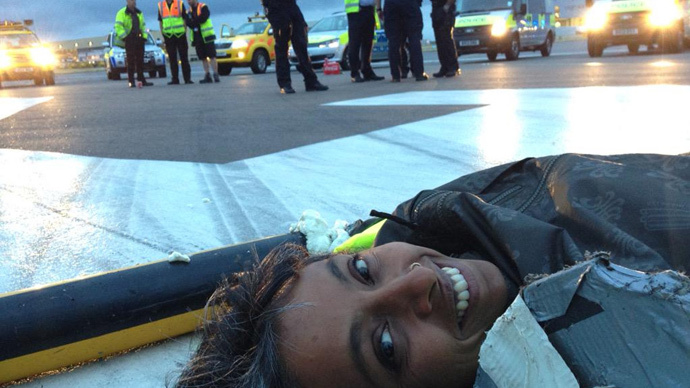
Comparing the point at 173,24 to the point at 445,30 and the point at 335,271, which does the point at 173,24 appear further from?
the point at 335,271

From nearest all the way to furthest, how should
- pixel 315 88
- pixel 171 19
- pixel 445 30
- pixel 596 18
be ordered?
pixel 315 88
pixel 445 30
pixel 171 19
pixel 596 18

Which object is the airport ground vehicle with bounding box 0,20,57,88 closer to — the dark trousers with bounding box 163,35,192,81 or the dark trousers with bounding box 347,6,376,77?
the dark trousers with bounding box 163,35,192,81

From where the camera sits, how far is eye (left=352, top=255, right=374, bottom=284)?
5.11 feet

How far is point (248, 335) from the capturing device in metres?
1.60

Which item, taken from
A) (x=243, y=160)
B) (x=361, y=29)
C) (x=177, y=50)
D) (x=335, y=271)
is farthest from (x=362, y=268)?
(x=177, y=50)

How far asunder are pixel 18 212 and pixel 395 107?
4095mm

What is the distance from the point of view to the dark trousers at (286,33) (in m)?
Answer: 8.46

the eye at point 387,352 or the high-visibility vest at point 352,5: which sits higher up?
the high-visibility vest at point 352,5

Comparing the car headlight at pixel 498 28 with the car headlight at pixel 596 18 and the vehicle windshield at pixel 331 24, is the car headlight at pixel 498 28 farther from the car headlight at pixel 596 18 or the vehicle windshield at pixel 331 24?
the vehicle windshield at pixel 331 24

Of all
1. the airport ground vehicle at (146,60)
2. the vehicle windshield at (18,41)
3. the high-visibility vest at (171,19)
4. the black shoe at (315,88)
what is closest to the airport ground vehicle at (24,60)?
the vehicle windshield at (18,41)

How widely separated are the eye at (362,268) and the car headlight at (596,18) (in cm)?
1446

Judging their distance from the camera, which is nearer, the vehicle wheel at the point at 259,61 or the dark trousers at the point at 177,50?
the dark trousers at the point at 177,50

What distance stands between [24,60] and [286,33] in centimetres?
1252

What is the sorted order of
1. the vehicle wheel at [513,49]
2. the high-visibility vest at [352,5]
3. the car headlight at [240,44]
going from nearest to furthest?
1. the high-visibility vest at [352,5]
2. the vehicle wheel at [513,49]
3. the car headlight at [240,44]
